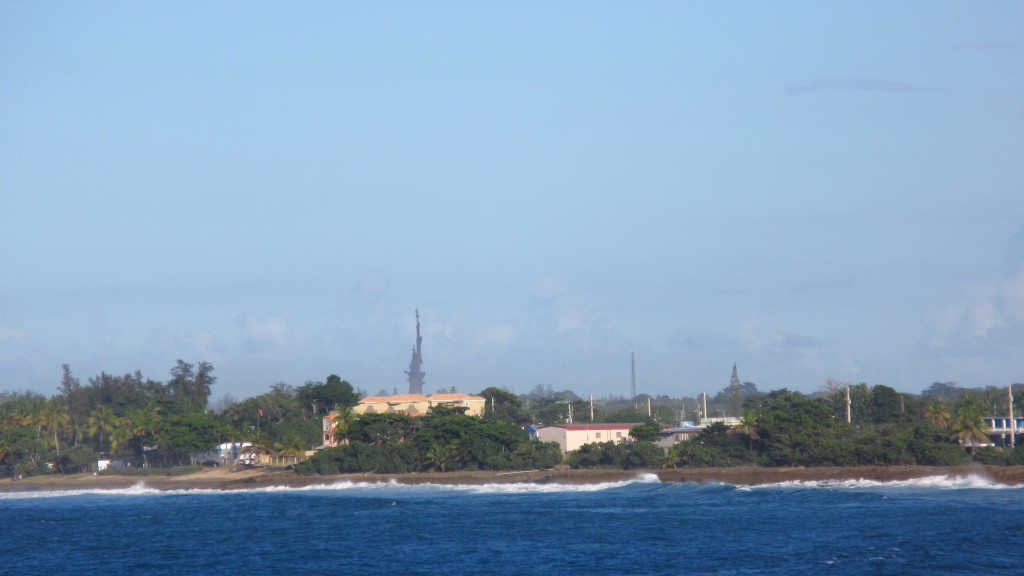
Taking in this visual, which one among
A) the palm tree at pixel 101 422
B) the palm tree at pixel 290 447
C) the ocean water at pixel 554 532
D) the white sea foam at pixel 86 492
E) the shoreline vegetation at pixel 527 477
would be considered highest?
the palm tree at pixel 101 422

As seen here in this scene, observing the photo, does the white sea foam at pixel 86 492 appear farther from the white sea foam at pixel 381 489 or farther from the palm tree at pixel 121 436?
the palm tree at pixel 121 436

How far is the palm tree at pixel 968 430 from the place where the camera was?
67.4 metres

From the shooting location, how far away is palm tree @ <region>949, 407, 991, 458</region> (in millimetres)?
67438

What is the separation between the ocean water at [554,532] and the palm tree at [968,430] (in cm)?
579

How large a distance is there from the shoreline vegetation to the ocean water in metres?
1.50

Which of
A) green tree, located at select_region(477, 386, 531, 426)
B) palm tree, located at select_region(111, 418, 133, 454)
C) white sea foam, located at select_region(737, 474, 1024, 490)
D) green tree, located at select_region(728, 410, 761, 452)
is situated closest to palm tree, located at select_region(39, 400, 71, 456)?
palm tree, located at select_region(111, 418, 133, 454)

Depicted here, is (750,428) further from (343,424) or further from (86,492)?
(86,492)

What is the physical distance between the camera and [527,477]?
74.6 metres

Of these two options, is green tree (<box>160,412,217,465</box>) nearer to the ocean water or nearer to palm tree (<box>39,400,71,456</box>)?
palm tree (<box>39,400,71,456</box>)

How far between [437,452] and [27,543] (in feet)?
108

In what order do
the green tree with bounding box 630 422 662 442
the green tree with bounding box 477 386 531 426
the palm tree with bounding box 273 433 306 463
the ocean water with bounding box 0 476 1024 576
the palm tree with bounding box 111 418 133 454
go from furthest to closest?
the green tree with bounding box 477 386 531 426 < the palm tree with bounding box 111 418 133 454 < the palm tree with bounding box 273 433 306 463 < the green tree with bounding box 630 422 662 442 < the ocean water with bounding box 0 476 1024 576

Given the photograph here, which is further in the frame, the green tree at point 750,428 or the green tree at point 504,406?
the green tree at point 504,406

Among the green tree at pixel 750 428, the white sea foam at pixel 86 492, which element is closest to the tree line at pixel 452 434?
the green tree at pixel 750 428

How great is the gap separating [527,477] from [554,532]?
26.1 metres
